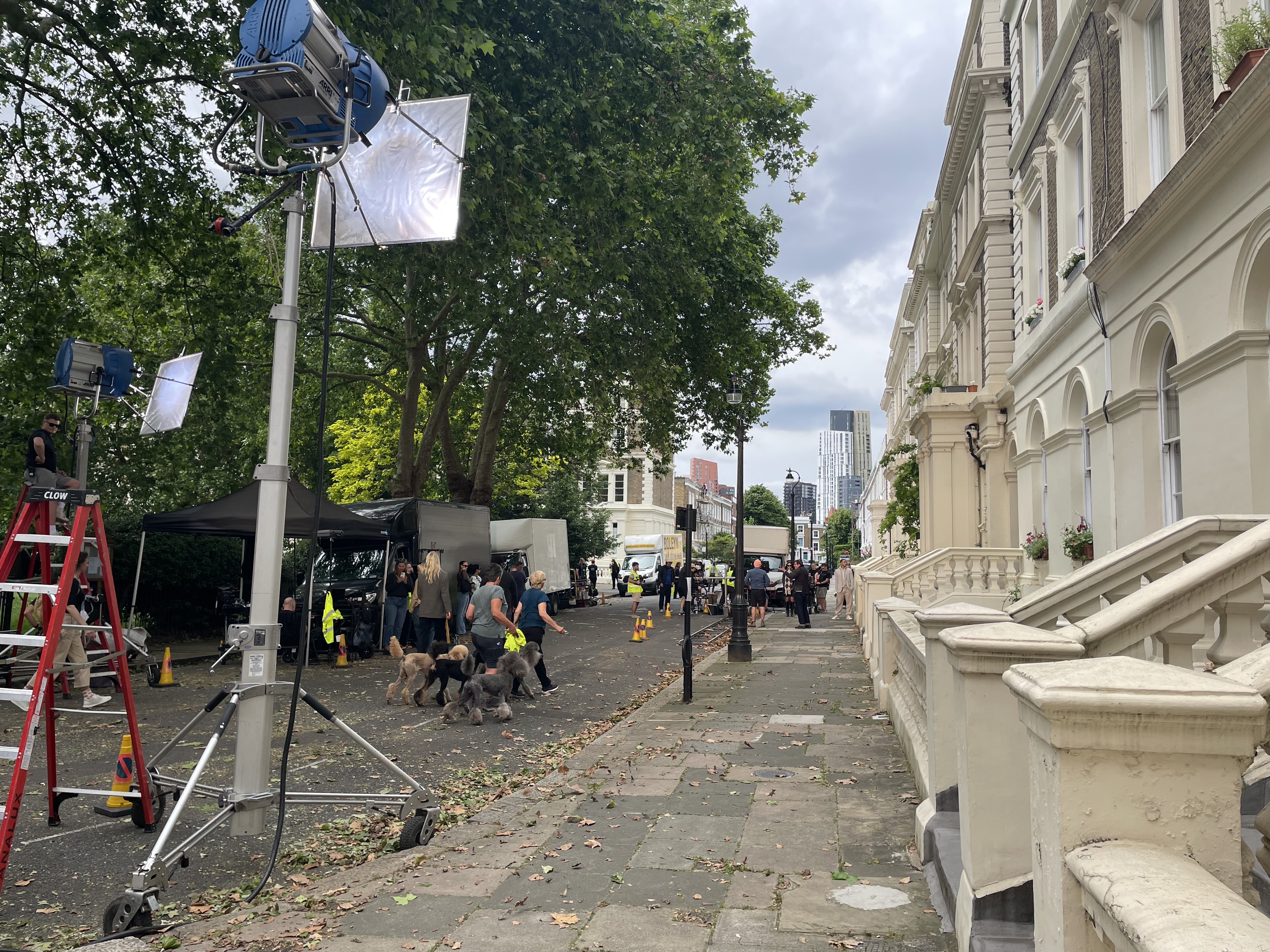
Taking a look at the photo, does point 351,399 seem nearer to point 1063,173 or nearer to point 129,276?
point 129,276

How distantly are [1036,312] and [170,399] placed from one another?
1359 cm

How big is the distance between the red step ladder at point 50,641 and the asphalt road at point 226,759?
0.91ft

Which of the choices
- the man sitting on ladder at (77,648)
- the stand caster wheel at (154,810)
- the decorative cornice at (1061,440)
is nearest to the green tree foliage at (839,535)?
the decorative cornice at (1061,440)

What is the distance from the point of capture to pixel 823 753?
860cm

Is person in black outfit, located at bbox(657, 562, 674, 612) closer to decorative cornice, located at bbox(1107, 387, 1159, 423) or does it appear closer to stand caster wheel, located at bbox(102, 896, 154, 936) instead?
decorative cornice, located at bbox(1107, 387, 1159, 423)


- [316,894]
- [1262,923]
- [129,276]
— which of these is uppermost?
[129,276]

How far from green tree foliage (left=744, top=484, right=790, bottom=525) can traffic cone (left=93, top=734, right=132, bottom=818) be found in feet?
421

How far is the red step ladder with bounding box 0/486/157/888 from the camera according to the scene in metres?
4.66

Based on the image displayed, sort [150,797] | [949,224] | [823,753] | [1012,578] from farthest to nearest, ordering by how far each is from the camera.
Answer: [949,224] → [1012,578] → [823,753] → [150,797]

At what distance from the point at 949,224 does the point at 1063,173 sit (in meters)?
17.2

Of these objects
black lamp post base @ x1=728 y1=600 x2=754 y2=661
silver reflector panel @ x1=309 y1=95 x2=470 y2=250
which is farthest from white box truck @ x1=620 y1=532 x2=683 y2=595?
silver reflector panel @ x1=309 y1=95 x2=470 y2=250

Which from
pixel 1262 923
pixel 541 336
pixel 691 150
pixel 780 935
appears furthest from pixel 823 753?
pixel 541 336

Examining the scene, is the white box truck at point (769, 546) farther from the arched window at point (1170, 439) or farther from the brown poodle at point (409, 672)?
the arched window at point (1170, 439)

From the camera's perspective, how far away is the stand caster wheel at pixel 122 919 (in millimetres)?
4367
